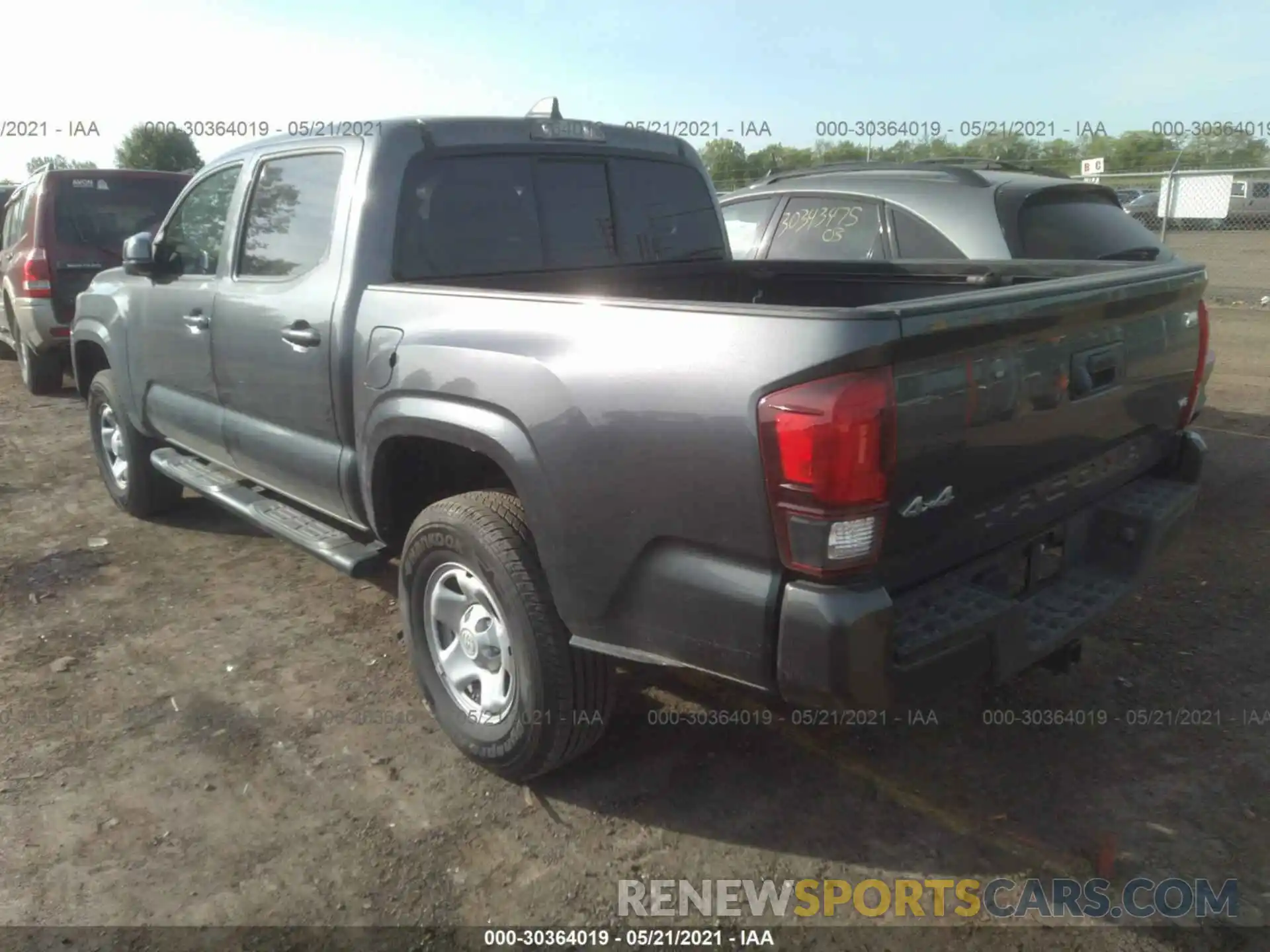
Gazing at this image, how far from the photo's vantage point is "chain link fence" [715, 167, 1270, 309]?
13.2 m

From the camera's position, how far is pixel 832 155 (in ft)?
89.6

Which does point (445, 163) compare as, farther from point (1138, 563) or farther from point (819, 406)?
point (1138, 563)

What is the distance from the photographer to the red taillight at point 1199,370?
3.31 m

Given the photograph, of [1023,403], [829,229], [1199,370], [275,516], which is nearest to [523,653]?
[1023,403]

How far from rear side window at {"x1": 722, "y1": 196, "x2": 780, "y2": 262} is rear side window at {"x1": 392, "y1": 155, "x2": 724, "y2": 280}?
1.71 m

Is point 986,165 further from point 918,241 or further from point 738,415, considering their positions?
point 738,415

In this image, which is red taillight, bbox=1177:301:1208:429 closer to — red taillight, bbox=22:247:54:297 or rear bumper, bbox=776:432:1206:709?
rear bumper, bbox=776:432:1206:709

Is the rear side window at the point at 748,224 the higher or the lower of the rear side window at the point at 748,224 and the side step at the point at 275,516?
the higher

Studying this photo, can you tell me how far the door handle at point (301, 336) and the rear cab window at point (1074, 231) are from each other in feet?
11.3

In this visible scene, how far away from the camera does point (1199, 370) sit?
334cm

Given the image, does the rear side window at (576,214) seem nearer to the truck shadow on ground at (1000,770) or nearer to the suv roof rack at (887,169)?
the truck shadow on ground at (1000,770)

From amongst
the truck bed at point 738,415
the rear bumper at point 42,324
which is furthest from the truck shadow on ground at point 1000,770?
the rear bumper at point 42,324

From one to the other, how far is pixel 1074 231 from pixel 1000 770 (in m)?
3.34

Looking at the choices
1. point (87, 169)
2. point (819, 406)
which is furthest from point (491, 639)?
point (87, 169)
